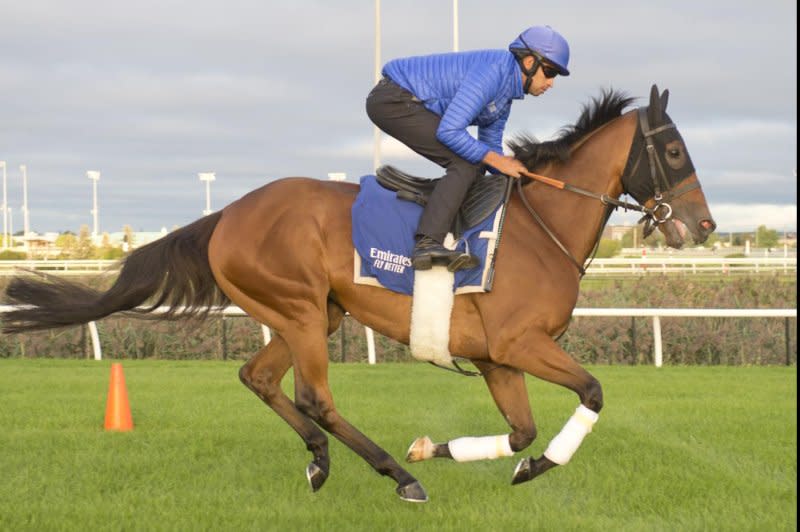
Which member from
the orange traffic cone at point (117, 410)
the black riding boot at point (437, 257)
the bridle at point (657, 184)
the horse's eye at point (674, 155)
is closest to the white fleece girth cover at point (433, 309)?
the black riding boot at point (437, 257)

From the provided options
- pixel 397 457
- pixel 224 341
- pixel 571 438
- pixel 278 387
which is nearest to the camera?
pixel 571 438

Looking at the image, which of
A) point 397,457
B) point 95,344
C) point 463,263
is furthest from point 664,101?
point 95,344

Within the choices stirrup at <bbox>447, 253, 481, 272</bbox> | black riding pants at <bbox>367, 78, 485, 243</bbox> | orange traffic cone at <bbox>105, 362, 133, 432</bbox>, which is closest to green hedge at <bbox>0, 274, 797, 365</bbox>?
orange traffic cone at <bbox>105, 362, 133, 432</bbox>

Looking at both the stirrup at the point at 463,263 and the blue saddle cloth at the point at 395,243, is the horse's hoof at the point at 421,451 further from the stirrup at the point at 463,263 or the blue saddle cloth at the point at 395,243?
the stirrup at the point at 463,263

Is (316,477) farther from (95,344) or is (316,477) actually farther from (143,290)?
(95,344)

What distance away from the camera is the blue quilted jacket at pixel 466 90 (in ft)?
17.1

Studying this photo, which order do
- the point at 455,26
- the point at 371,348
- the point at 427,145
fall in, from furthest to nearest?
the point at 455,26, the point at 371,348, the point at 427,145

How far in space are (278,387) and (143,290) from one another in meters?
1.04

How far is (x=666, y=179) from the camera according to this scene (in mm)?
5316

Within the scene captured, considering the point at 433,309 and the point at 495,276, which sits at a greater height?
the point at 495,276

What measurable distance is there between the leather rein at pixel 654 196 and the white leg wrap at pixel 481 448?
1.01 meters

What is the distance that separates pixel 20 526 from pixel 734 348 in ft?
→ 33.9

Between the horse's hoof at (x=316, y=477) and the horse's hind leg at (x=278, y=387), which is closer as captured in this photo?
the horse's hoof at (x=316, y=477)

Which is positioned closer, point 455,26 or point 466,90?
point 466,90
